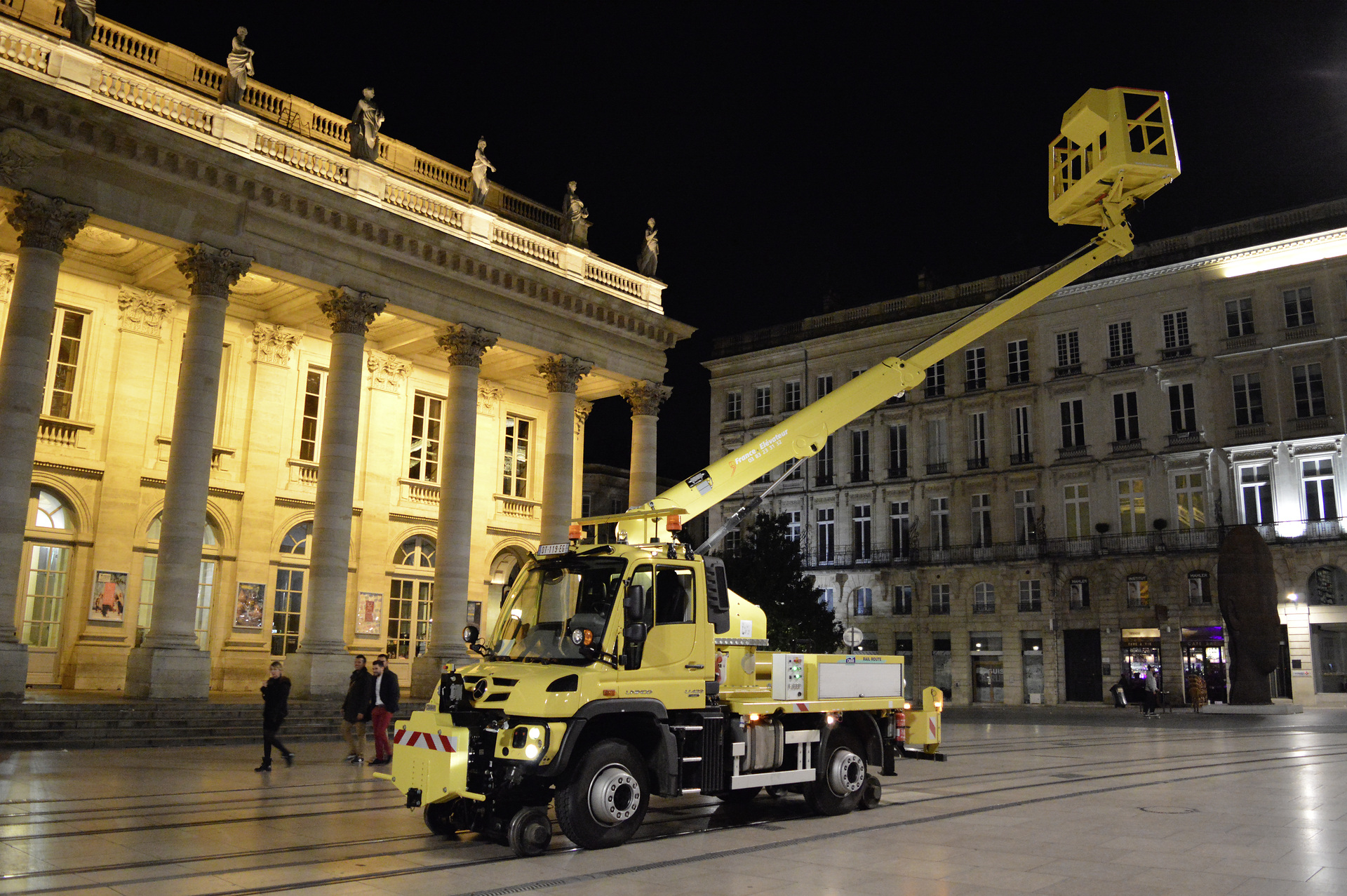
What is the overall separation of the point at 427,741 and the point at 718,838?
3.09 meters

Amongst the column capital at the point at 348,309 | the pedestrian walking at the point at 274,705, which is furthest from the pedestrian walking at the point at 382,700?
the column capital at the point at 348,309

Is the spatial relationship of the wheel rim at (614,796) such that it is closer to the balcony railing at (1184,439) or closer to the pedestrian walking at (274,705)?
the pedestrian walking at (274,705)

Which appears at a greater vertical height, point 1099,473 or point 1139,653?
point 1099,473

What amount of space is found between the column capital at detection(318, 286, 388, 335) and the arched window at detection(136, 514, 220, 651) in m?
6.07

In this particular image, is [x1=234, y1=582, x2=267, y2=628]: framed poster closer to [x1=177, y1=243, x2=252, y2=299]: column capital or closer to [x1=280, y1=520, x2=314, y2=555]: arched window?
[x1=280, y1=520, x2=314, y2=555]: arched window

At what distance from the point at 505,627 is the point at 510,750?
203cm

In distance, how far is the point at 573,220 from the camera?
100ft

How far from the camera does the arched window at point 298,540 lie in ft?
89.9

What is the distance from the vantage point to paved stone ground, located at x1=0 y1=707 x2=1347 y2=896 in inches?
306

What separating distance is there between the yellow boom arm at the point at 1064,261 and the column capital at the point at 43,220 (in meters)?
14.2

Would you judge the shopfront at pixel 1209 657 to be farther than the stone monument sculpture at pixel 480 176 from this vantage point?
Yes

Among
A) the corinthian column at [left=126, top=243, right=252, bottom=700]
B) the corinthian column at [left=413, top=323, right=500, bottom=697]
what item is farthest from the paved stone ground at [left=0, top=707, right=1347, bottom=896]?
the corinthian column at [left=413, top=323, right=500, bottom=697]

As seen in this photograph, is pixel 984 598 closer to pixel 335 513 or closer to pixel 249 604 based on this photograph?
pixel 335 513

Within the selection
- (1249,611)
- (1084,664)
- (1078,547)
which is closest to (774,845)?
(1249,611)
